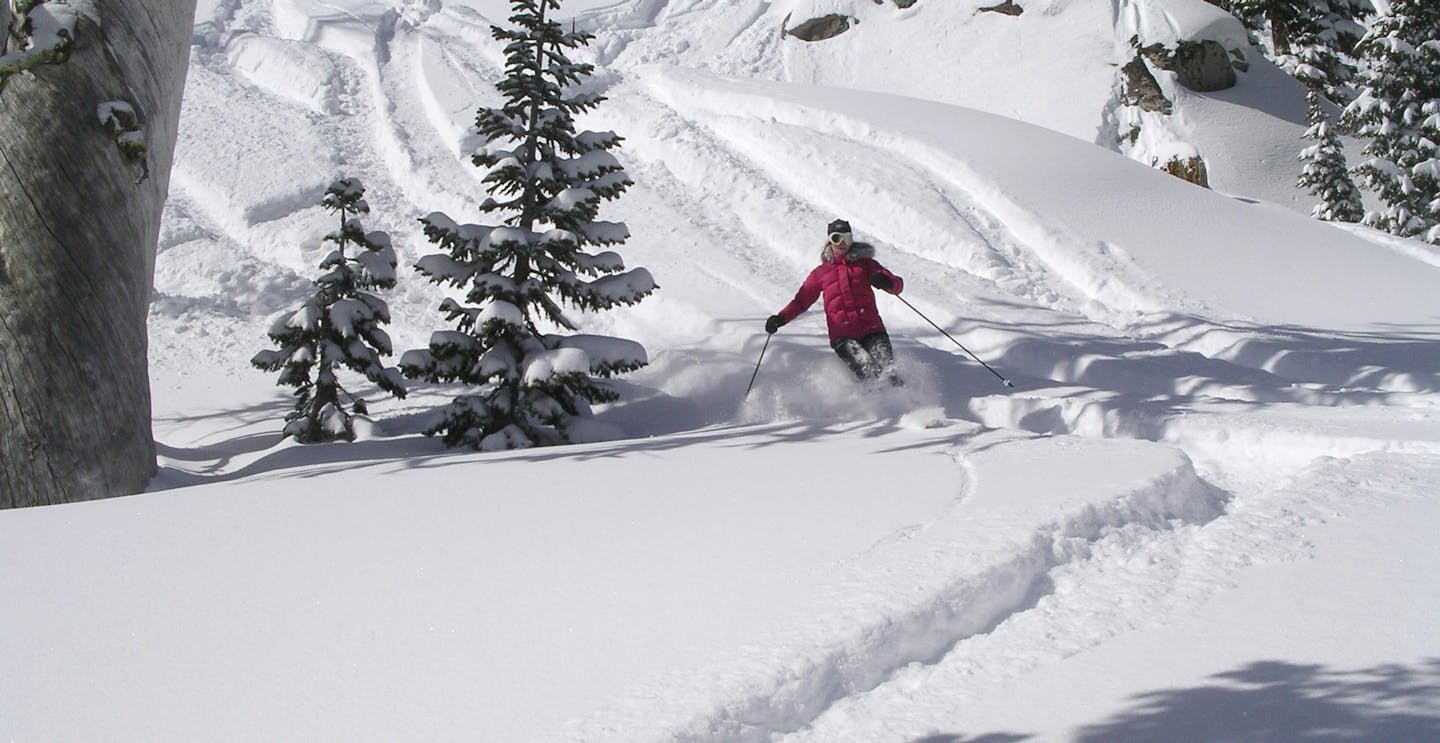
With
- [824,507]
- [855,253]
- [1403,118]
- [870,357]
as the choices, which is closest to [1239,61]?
[1403,118]

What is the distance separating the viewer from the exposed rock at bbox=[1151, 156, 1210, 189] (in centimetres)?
1957

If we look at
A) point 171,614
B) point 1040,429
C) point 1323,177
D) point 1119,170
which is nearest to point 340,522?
point 171,614

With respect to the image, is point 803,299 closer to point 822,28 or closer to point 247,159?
point 247,159

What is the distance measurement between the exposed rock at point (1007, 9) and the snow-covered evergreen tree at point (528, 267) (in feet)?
72.6

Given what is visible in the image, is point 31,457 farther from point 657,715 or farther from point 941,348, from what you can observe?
point 941,348

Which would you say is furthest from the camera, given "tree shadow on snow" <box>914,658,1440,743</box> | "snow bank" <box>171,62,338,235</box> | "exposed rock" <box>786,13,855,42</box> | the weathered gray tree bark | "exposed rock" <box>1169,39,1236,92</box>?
"exposed rock" <box>786,13,855,42</box>

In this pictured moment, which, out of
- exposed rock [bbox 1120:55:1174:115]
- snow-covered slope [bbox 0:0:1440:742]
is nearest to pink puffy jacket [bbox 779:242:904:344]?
snow-covered slope [bbox 0:0:1440:742]

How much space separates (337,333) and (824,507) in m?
5.92

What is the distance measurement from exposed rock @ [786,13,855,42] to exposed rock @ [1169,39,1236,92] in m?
9.26

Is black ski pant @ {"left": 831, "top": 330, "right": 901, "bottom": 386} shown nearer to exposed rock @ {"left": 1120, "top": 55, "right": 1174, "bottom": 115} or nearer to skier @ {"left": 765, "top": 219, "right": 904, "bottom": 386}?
skier @ {"left": 765, "top": 219, "right": 904, "bottom": 386}

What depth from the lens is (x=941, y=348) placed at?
31.9ft

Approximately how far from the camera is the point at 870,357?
8062 mm

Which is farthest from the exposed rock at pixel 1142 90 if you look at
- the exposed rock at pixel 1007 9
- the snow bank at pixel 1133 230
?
the snow bank at pixel 1133 230

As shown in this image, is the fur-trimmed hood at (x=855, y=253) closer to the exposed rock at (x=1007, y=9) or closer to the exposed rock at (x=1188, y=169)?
the exposed rock at (x=1188, y=169)
